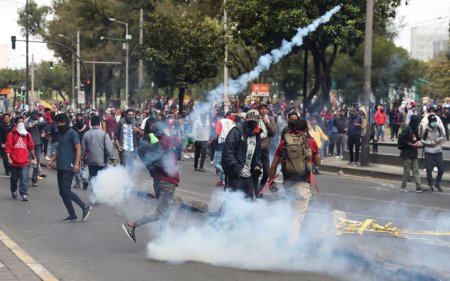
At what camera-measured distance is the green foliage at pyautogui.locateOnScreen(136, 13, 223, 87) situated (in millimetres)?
25359

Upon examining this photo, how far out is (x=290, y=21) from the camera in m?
24.6

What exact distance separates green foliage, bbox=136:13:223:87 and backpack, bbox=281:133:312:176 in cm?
1522

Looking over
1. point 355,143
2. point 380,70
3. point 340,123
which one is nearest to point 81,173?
point 355,143

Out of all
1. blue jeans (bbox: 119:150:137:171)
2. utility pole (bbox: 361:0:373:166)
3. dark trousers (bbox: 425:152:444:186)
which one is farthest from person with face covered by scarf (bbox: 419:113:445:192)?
blue jeans (bbox: 119:150:137:171)

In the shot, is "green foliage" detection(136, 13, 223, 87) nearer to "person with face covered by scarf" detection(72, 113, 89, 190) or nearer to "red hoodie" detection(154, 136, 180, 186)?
"person with face covered by scarf" detection(72, 113, 89, 190)

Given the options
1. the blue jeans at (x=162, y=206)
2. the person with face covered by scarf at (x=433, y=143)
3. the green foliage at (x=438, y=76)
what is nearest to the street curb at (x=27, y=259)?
the blue jeans at (x=162, y=206)

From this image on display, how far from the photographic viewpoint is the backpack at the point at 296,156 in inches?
371

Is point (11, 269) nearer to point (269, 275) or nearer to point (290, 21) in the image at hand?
point (269, 275)

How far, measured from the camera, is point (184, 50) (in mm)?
27328

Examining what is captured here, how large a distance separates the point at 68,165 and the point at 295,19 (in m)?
13.9

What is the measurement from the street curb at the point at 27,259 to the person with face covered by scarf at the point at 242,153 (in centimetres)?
282

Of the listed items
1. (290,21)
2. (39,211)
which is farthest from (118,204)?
(290,21)

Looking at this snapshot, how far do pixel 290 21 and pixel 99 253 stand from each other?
16.2 meters

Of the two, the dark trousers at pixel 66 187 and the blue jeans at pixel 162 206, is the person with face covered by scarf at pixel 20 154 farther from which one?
the blue jeans at pixel 162 206
